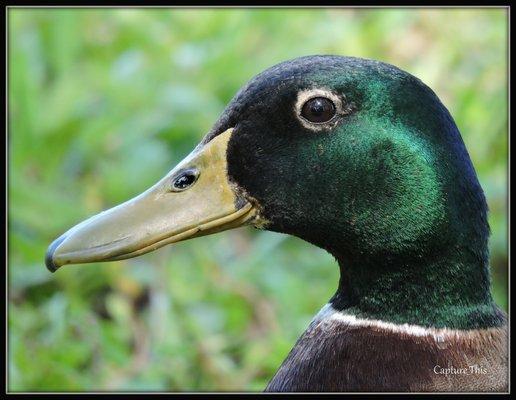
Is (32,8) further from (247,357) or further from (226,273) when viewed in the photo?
(247,357)

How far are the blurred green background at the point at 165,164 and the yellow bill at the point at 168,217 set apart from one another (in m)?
0.89

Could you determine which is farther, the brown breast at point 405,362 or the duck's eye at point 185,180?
the duck's eye at point 185,180

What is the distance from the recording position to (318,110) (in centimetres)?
191

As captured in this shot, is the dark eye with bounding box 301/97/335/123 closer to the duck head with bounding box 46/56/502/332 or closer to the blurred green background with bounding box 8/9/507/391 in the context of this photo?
the duck head with bounding box 46/56/502/332

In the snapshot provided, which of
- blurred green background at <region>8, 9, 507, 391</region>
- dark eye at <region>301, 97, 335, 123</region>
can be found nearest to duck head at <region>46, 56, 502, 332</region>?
dark eye at <region>301, 97, 335, 123</region>

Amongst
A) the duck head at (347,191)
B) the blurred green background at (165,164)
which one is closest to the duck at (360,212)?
the duck head at (347,191)

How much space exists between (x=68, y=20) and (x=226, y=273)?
1.29 meters

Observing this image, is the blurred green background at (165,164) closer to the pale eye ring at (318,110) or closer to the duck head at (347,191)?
the duck head at (347,191)

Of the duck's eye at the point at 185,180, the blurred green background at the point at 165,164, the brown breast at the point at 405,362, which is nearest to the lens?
the brown breast at the point at 405,362

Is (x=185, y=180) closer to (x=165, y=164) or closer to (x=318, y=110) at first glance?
(x=318, y=110)

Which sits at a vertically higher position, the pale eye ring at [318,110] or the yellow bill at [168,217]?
the pale eye ring at [318,110]

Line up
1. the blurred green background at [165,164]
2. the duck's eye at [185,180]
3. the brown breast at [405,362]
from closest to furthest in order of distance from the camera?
the brown breast at [405,362]
the duck's eye at [185,180]
the blurred green background at [165,164]

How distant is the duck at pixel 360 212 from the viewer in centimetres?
189

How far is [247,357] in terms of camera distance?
302 centimetres
